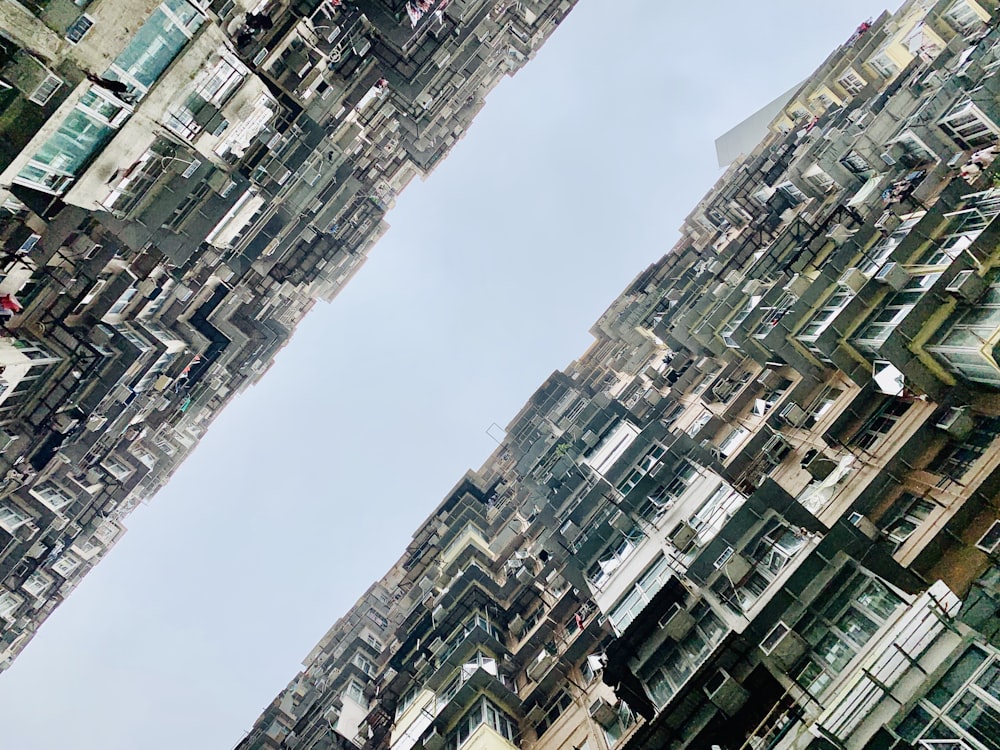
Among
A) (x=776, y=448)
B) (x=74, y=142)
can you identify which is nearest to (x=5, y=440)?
(x=74, y=142)

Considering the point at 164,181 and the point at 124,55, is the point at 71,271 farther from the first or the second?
the point at 124,55

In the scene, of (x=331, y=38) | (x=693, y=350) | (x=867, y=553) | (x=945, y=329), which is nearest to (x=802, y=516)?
(x=867, y=553)

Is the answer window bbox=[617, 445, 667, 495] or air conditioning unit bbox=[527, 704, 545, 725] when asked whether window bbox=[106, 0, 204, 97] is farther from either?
air conditioning unit bbox=[527, 704, 545, 725]

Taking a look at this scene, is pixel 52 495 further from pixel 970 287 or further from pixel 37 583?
pixel 970 287

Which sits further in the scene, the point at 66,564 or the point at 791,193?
the point at 66,564

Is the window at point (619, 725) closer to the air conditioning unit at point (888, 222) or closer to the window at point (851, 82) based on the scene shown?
the air conditioning unit at point (888, 222)

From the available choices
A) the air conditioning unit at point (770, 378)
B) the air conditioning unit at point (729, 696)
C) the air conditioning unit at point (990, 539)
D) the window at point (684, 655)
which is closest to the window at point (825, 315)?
the air conditioning unit at point (770, 378)
